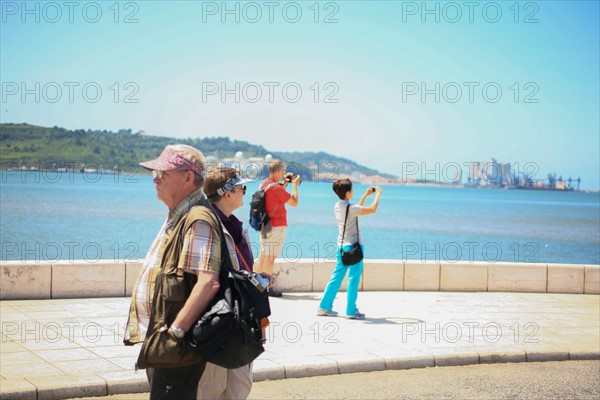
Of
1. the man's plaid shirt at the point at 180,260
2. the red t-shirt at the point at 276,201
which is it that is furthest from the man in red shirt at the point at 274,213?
the man's plaid shirt at the point at 180,260

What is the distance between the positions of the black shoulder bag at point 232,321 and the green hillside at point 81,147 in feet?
193

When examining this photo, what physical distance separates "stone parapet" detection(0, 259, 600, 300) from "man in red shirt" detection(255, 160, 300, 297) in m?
1.34

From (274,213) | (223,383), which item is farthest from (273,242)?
(223,383)

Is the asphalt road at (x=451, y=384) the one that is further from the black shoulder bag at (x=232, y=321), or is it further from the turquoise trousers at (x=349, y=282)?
the black shoulder bag at (x=232, y=321)

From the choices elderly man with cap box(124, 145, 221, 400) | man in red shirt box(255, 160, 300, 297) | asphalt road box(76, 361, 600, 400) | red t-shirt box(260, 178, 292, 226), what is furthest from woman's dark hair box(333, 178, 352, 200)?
elderly man with cap box(124, 145, 221, 400)

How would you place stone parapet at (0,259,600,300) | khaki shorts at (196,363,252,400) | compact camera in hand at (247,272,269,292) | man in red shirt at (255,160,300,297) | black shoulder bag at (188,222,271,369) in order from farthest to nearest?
man in red shirt at (255,160,300,297) → stone parapet at (0,259,600,300) → khaki shorts at (196,363,252,400) → compact camera in hand at (247,272,269,292) → black shoulder bag at (188,222,271,369)

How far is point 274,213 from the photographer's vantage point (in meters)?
11.9

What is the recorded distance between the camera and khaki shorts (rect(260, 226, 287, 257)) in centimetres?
1162

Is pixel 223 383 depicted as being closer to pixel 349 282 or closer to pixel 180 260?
pixel 180 260

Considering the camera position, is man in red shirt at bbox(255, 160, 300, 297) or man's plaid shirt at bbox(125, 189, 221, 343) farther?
man in red shirt at bbox(255, 160, 300, 297)

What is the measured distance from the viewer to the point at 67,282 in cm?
1176

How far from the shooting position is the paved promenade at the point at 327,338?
7.45 metres

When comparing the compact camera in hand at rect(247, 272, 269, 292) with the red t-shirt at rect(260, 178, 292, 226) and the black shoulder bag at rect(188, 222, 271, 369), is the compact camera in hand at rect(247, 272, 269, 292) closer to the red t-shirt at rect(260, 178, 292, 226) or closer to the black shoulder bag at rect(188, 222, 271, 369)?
the black shoulder bag at rect(188, 222, 271, 369)

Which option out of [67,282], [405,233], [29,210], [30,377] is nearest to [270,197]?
[67,282]
